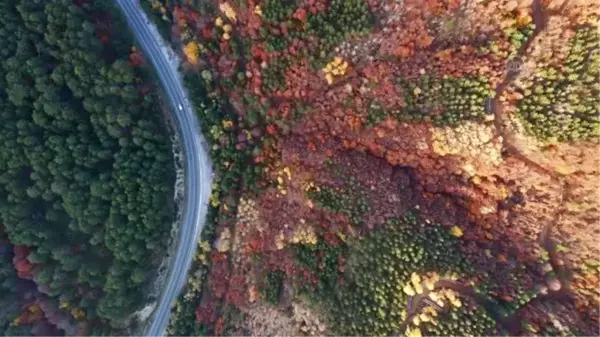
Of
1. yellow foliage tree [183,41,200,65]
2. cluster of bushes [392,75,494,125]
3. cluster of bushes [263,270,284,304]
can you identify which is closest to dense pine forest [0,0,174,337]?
yellow foliage tree [183,41,200,65]

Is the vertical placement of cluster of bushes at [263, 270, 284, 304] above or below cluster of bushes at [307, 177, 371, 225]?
below

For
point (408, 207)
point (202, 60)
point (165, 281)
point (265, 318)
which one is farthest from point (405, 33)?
point (165, 281)

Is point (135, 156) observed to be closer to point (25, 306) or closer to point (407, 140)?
point (25, 306)

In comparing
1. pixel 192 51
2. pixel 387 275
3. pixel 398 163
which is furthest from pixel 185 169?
pixel 387 275

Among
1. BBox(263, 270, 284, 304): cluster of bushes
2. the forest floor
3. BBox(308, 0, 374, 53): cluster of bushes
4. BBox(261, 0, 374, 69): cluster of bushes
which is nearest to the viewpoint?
the forest floor

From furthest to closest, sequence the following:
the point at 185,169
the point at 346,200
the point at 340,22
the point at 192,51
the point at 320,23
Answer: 1. the point at 185,169
2. the point at 192,51
3. the point at 346,200
4. the point at 320,23
5. the point at 340,22

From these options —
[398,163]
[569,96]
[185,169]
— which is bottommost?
[185,169]

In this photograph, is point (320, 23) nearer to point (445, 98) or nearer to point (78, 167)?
point (445, 98)

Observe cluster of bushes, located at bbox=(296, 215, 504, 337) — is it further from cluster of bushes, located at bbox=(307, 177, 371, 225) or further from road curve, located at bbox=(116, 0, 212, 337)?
road curve, located at bbox=(116, 0, 212, 337)
